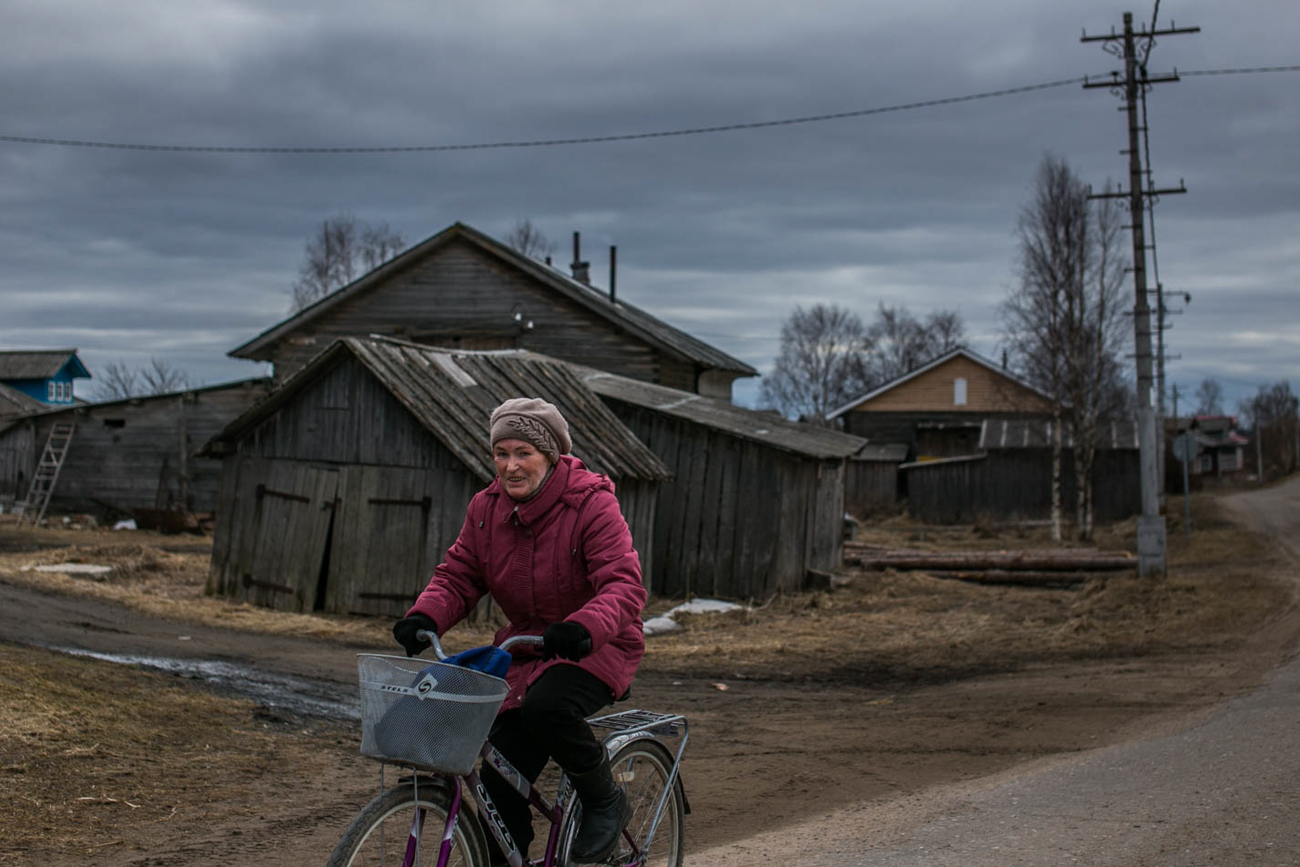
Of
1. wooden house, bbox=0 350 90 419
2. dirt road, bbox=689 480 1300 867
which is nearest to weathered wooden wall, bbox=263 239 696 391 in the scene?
dirt road, bbox=689 480 1300 867

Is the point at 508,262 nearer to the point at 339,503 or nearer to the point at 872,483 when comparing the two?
the point at 339,503

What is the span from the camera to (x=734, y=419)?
20.4 metres

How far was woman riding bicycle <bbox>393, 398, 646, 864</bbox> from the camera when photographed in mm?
4023

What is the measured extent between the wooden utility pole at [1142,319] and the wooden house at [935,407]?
2623cm

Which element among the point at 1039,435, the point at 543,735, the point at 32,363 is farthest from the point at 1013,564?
the point at 32,363

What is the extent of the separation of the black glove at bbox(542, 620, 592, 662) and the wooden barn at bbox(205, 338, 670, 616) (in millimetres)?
10295

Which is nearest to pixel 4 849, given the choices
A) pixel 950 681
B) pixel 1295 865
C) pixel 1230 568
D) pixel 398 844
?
pixel 398 844

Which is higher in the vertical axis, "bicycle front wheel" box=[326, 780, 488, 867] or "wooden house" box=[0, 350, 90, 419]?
"wooden house" box=[0, 350, 90, 419]

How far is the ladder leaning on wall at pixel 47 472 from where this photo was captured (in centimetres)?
2880

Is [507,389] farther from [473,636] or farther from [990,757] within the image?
[990,757]

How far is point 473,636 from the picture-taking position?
14023mm

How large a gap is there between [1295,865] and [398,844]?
3832 mm

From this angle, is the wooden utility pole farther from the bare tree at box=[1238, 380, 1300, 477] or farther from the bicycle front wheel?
the bare tree at box=[1238, 380, 1300, 477]

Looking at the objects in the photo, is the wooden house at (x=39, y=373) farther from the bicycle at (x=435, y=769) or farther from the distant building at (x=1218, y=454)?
the distant building at (x=1218, y=454)
